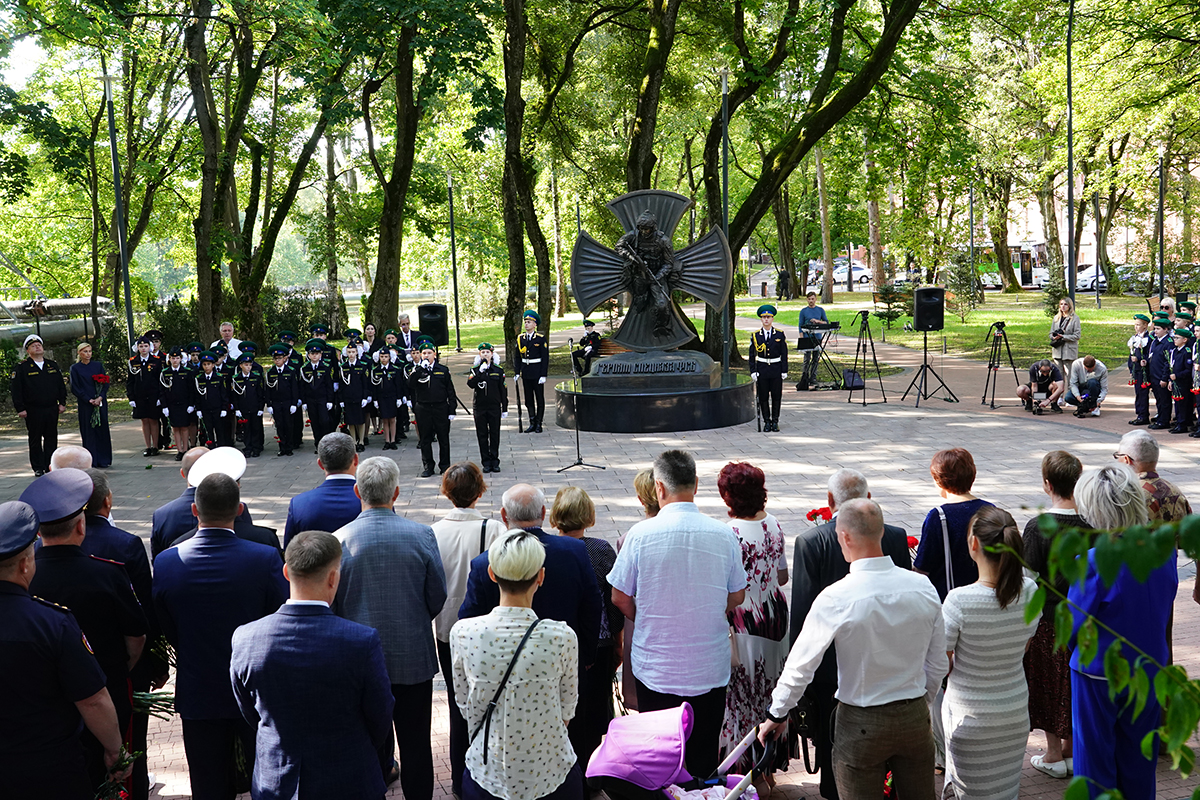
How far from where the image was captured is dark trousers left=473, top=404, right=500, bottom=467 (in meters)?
12.8

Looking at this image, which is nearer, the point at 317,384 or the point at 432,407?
the point at 432,407

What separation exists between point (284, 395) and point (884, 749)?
41.3 ft

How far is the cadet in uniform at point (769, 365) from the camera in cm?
1493

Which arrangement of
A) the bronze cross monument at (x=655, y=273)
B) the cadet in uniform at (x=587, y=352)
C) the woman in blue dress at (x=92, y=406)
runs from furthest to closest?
1. the cadet in uniform at (x=587, y=352)
2. the bronze cross monument at (x=655, y=273)
3. the woman in blue dress at (x=92, y=406)

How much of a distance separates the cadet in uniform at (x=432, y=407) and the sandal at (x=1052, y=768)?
8753 millimetres

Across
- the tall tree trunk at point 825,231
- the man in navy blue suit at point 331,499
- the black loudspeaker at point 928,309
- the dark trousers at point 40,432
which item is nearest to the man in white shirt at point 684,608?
the man in navy blue suit at point 331,499

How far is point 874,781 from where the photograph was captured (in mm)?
3783

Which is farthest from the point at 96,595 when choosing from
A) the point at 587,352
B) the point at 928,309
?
the point at 928,309

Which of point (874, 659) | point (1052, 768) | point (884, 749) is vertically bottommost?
point (1052, 768)

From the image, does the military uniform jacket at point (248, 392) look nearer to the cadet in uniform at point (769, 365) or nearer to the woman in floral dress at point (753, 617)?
the cadet in uniform at point (769, 365)

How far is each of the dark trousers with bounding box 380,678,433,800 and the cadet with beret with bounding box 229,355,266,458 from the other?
442 inches

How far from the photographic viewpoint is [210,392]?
14648mm

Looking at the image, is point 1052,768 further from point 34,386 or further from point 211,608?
point 34,386

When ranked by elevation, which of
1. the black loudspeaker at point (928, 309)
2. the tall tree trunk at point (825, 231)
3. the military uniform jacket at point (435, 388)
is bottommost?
the military uniform jacket at point (435, 388)
